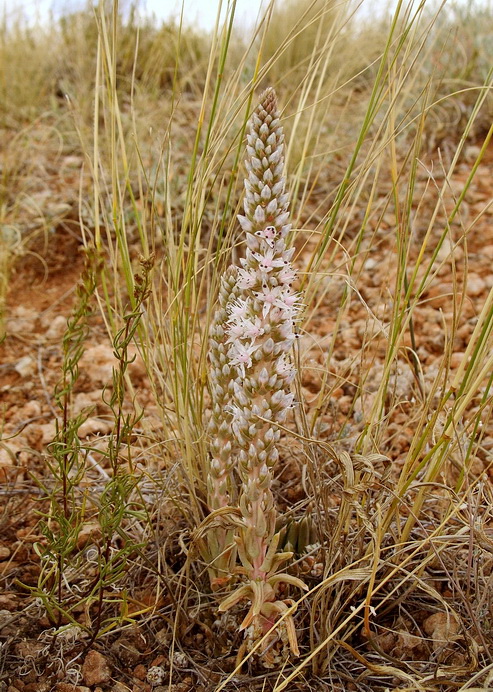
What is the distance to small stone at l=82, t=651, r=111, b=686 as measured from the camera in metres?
1.39

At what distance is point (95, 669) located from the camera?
140 centimetres

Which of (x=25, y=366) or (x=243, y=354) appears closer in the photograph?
(x=243, y=354)

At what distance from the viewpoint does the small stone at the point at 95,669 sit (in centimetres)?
139

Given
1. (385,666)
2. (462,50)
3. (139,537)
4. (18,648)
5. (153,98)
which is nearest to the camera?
(385,666)

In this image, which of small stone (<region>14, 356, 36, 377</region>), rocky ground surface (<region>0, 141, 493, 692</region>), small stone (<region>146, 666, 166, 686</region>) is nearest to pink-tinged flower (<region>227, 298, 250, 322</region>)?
rocky ground surface (<region>0, 141, 493, 692</region>)

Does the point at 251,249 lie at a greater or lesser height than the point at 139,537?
greater

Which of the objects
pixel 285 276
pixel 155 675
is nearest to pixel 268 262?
pixel 285 276

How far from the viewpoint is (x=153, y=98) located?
Result: 4309 mm

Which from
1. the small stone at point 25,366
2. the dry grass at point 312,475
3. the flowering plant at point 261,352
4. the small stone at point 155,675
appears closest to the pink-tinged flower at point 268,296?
the flowering plant at point 261,352

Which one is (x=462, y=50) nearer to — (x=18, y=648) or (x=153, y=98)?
(x=153, y=98)

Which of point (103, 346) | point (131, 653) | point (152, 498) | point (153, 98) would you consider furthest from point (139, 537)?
point (153, 98)

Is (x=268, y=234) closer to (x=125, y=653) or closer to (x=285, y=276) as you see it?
(x=285, y=276)

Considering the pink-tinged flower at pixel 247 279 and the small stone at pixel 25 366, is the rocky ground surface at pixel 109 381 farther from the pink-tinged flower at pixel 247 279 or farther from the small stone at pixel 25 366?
the pink-tinged flower at pixel 247 279

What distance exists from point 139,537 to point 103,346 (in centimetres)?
122
